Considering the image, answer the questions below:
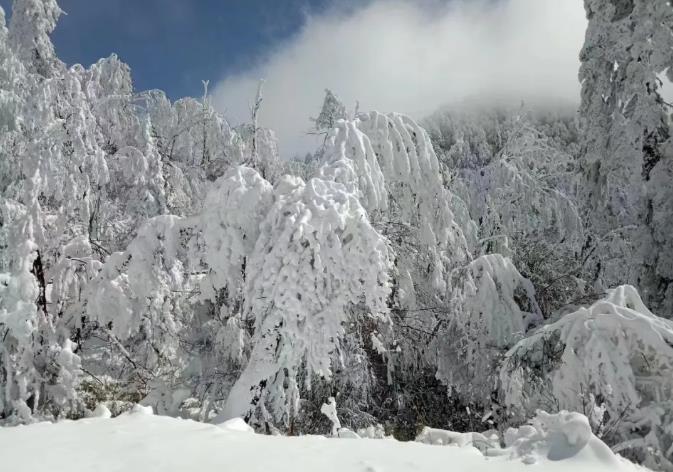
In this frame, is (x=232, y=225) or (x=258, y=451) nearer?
(x=258, y=451)

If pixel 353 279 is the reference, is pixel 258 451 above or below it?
below

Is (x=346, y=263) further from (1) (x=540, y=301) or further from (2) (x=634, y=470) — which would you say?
(1) (x=540, y=301)

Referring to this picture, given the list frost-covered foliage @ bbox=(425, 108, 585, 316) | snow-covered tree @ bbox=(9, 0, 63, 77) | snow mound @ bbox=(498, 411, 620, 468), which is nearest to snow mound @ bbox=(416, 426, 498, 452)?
snow mound @ bbox=(498, 411, 620, 468)

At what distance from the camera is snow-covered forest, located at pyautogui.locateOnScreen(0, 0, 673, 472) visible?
4961mm

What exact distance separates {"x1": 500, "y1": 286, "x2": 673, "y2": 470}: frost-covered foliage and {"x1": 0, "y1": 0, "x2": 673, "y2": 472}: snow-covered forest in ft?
0.07

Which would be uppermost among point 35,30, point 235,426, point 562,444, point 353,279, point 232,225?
point 35,30

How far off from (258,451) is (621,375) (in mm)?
3442

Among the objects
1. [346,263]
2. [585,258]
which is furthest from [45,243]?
[585,258]

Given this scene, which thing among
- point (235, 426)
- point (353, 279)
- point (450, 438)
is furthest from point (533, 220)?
point (235, 426)

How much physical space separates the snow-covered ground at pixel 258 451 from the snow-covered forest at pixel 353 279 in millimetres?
1394

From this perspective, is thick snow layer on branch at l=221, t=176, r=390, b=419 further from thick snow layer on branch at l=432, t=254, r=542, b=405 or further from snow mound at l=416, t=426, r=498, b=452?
thick snow layer on branch at l=432, t=254, r=542, b=405

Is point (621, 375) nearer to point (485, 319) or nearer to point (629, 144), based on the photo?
point (485, 319)

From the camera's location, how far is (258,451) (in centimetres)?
299

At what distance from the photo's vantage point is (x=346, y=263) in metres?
5.01
